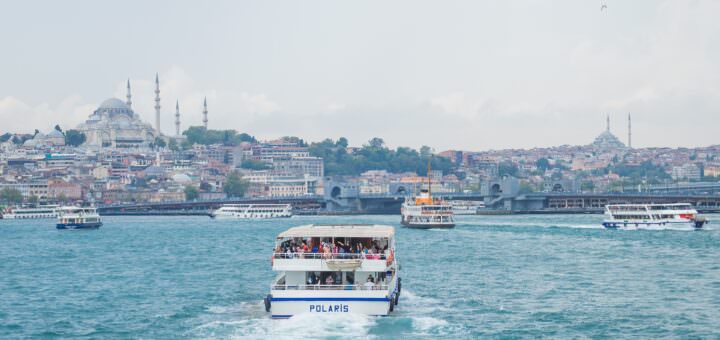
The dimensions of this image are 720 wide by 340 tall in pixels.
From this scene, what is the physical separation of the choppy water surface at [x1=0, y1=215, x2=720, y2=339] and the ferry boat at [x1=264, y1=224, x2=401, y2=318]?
1.12 ft

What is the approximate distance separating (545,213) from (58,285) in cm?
8666

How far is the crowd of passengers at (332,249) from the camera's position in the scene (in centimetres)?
2888

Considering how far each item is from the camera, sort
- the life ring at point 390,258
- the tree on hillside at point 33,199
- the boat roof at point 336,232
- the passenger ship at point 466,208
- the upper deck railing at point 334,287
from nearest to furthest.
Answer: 1. the upper deck railing at point 334,287
2. the life ring at point 390,258
3. the boat roof at point 336,232
4. the passenger ship at point 466,208
5. the tree on hillside at point 33,199

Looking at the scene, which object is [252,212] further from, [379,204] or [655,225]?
[655,225]

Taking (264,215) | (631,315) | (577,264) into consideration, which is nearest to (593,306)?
(631,315)

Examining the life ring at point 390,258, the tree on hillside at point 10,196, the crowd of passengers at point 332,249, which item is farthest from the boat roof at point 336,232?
the tree on hillside at point 10,196

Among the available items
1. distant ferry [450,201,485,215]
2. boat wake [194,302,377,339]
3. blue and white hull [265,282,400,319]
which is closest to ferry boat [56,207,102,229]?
distant ferry [450,201,485,215]

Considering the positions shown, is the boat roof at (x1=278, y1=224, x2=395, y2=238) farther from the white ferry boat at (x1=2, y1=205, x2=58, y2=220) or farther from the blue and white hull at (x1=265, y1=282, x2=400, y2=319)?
the white ferry boat at (x1=2, y1=205, x2=58, y2=220)

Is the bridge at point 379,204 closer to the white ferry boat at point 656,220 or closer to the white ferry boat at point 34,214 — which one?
the white ferry boat at point 34,214

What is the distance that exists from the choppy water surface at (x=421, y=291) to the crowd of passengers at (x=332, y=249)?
1.55 m

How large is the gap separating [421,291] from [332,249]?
283 inches

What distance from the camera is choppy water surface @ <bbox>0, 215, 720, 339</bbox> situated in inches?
1126

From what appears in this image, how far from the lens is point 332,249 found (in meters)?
29.3

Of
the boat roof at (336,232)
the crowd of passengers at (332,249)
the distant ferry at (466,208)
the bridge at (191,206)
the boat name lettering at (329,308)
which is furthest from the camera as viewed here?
the bridge at (191,206)
